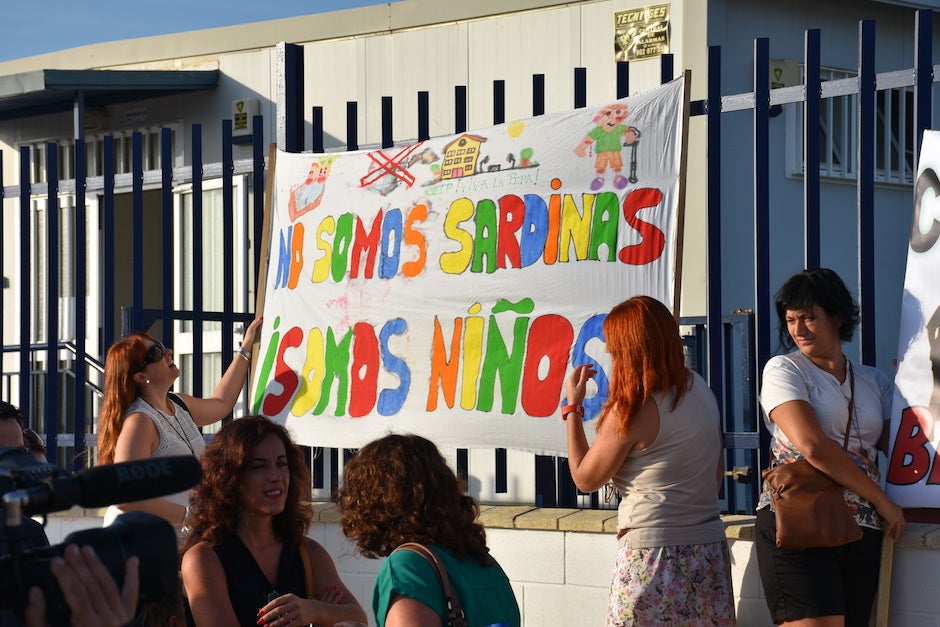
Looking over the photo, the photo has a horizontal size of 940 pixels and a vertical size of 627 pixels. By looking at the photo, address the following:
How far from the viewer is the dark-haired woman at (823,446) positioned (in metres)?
4.52

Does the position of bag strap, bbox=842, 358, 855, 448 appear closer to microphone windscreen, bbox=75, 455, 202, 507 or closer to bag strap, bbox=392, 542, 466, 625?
bag strap, bbox=392, 542, 466, 625

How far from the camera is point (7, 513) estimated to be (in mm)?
2062

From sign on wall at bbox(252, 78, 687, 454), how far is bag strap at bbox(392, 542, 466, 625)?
2.05 m

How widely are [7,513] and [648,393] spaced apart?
2.82 m

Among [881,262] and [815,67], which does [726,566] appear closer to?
[815,67]

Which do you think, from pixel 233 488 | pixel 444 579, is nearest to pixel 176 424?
pixel 233 488

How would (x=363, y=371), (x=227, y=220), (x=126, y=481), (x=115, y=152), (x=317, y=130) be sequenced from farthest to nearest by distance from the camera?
(x=115, y=152), (x=227, y=220), (x=317, y=130), (x=363, y=371), (x=126, y=481)

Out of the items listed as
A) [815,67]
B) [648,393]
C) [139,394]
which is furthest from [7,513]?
[815,67]

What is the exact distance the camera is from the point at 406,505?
3.53 m

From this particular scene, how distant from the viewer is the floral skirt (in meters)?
4.50

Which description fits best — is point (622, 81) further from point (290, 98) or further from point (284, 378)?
point (284, 378)

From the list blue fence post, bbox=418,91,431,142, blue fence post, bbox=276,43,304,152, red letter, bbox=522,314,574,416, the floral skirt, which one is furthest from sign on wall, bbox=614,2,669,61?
the floral skirt

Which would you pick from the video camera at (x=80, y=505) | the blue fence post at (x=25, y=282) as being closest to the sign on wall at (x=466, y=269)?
the blue fence post at (x=25, y=282)

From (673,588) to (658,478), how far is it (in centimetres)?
36
